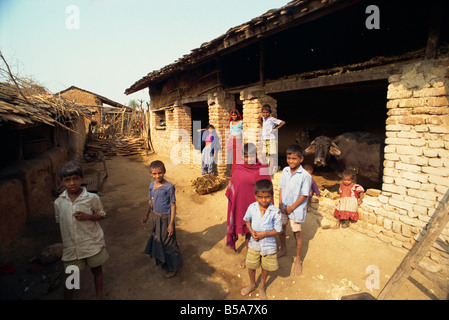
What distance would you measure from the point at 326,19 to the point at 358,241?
14.9 ft

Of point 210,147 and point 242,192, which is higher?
point 210,147

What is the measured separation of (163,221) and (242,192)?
117cm

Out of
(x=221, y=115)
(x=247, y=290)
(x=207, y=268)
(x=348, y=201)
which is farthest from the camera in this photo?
(x=221, y=115)

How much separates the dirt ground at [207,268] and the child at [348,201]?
262 mm

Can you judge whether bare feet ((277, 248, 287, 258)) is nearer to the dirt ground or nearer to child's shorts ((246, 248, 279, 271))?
the dirt ground

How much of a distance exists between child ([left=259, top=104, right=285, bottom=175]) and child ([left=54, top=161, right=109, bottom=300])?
4.07 m

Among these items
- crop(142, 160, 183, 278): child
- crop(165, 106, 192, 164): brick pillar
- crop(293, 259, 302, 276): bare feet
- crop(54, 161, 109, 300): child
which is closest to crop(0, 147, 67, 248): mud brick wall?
crop(54, 161, 109, 300): child

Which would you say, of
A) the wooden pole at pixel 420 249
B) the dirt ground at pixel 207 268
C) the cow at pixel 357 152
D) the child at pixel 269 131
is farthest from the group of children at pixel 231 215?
the child at pixel 269 131

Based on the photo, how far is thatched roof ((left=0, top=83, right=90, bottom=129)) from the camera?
297cm

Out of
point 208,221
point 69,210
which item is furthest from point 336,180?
point 69,210

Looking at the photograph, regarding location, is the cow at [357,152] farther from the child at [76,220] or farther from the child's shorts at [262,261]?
the child at [76,220]

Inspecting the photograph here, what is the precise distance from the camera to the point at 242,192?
329 cm

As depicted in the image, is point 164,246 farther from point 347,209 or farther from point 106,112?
point 106,112

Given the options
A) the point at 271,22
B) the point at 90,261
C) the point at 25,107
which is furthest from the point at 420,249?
the point at 25,107
